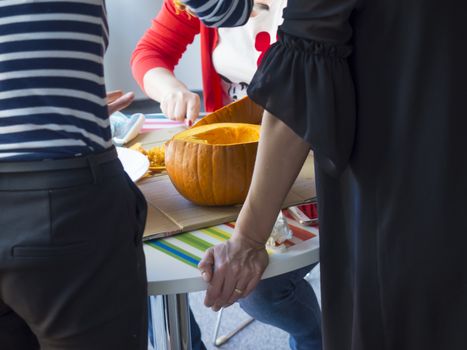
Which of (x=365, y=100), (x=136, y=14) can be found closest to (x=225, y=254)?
(x=365, y=100)

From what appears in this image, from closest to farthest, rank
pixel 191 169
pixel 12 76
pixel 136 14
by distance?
1. pixel 12 76
2. pixel 191 169
3. pixel 136 14

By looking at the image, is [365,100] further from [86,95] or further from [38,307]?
[38,307]

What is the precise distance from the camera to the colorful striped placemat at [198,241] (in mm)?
727

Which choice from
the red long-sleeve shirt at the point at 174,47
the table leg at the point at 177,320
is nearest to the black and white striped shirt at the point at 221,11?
the table leg at the point at 177,320

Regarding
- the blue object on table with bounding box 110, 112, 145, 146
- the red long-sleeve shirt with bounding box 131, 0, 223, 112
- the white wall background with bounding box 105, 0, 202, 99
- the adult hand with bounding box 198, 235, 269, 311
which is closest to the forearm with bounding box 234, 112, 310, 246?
the adult hand with bounding box 198, 235, 269, 311

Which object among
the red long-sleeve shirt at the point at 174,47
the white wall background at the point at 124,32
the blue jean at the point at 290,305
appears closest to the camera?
the blue jean at the point at 290,305

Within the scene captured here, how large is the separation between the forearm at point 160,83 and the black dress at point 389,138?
2.39 feet

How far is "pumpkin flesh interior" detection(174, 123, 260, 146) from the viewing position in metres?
0.91

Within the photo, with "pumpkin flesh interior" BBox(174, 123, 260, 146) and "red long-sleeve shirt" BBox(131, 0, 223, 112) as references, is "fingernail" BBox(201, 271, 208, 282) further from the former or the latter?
"red long-sleeve shirt" BBox(131, 0, 223, 112)

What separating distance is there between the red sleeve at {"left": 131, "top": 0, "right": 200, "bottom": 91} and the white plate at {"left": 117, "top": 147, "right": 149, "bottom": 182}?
53cm

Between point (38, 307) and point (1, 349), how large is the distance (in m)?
0.12

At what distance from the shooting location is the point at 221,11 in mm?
752

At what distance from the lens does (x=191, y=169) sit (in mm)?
822

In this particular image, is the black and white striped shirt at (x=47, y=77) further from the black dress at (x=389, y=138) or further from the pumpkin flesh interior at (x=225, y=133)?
the pumpkin flesh interior at (x=225, y=133)
